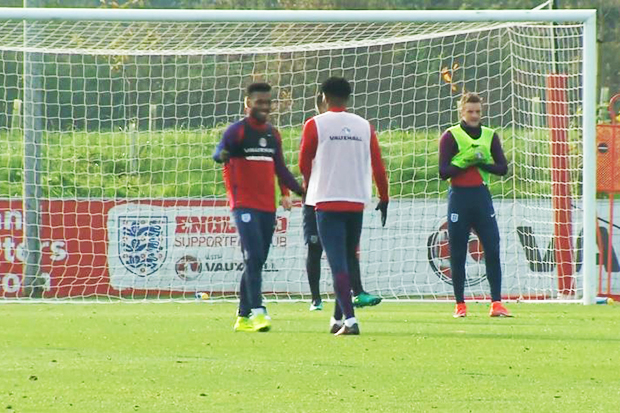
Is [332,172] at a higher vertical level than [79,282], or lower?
higher

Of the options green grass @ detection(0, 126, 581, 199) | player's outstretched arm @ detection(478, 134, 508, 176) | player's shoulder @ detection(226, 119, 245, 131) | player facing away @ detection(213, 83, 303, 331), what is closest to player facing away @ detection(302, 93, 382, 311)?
player's outstretched arm @ detection(478, 134, 508, 176)

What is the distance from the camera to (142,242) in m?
18.2

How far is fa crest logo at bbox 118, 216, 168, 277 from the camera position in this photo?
1802 cm

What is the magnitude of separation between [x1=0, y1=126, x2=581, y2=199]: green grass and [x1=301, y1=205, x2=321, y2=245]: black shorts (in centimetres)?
525

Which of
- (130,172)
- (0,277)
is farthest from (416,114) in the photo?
(0,277)

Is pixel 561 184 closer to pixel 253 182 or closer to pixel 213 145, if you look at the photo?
pixel 213 145

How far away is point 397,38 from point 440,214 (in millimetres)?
2328

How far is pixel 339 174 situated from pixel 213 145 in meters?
9.13

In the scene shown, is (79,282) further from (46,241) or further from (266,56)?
(266,56)

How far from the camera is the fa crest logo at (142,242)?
18016 millimetres

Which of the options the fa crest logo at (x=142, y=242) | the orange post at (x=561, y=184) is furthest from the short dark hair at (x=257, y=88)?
the fa crest logo at (x=142, y=242)

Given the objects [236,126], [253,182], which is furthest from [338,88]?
[253,182]

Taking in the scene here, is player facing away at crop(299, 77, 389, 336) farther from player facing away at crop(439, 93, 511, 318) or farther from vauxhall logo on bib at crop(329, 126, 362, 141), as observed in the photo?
player facing away at crop(439, 93, 511, 318)

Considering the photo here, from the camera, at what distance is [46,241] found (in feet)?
59.6
